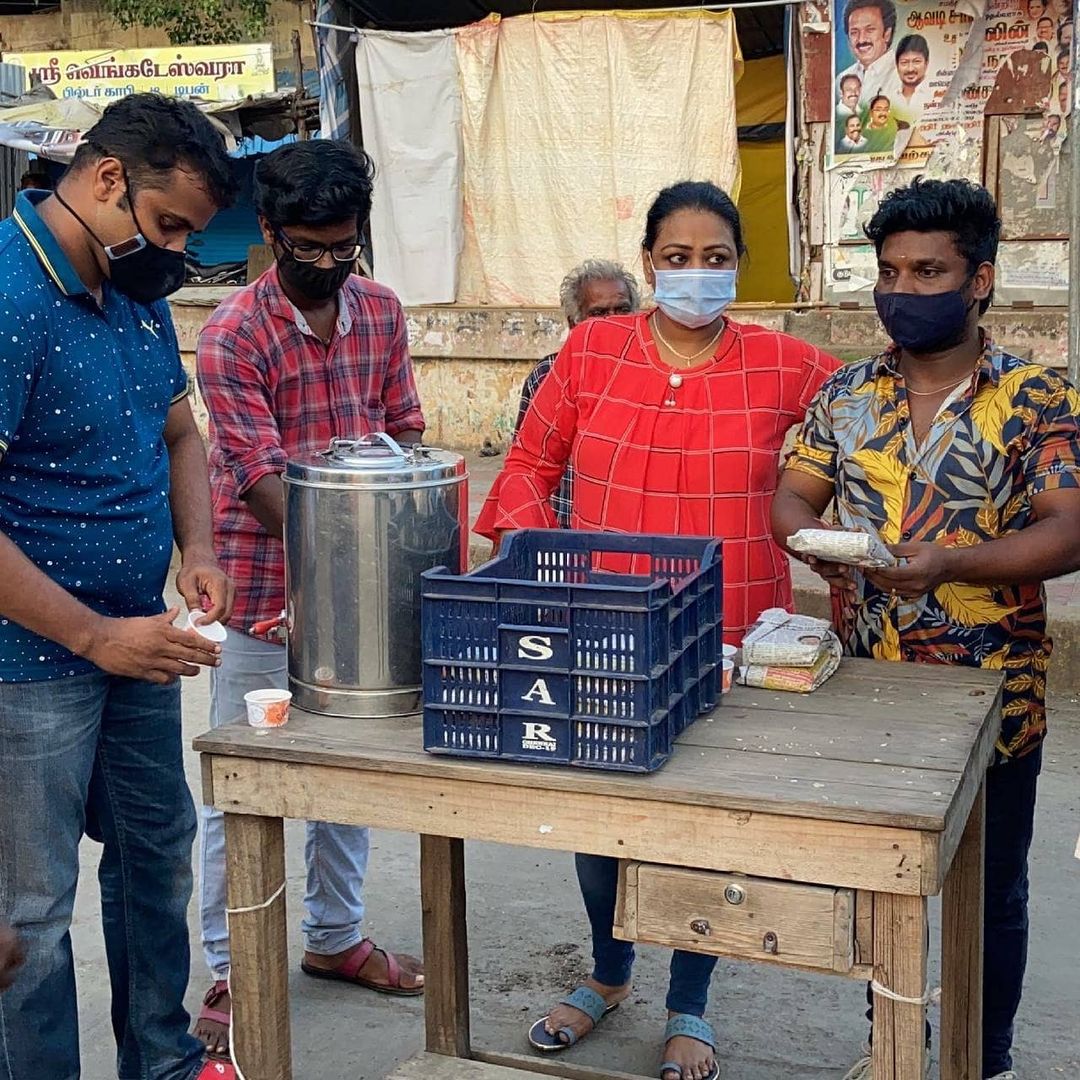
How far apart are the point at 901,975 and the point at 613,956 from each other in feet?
4.57

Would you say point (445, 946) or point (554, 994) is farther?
point (554, 994)

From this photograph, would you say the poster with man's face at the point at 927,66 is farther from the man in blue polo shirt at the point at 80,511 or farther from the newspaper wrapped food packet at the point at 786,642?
the man in blue polo shirt at the point at 80,511

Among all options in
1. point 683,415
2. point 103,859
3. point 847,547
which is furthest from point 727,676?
point 103,859

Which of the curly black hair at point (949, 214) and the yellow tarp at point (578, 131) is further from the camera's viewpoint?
the yellow tarp at point (578, 131)

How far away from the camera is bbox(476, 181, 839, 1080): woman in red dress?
2840 millimetres

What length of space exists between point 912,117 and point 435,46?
3.06 m

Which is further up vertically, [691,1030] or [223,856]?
[223,856]

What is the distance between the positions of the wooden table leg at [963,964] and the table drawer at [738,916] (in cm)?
66

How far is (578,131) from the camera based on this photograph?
8742 millimetres

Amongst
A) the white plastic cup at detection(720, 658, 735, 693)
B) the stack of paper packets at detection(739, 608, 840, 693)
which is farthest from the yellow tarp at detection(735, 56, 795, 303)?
the white plastic cup at detection(720, 658, 735, 693)

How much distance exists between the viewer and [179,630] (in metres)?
2.31

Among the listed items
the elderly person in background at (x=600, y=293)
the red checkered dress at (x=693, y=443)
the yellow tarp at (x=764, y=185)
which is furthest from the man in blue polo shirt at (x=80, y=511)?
the yellow tarp at (x=764, y=185)

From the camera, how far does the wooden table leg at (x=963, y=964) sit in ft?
8.42

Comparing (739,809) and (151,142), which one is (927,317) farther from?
(151,142)
